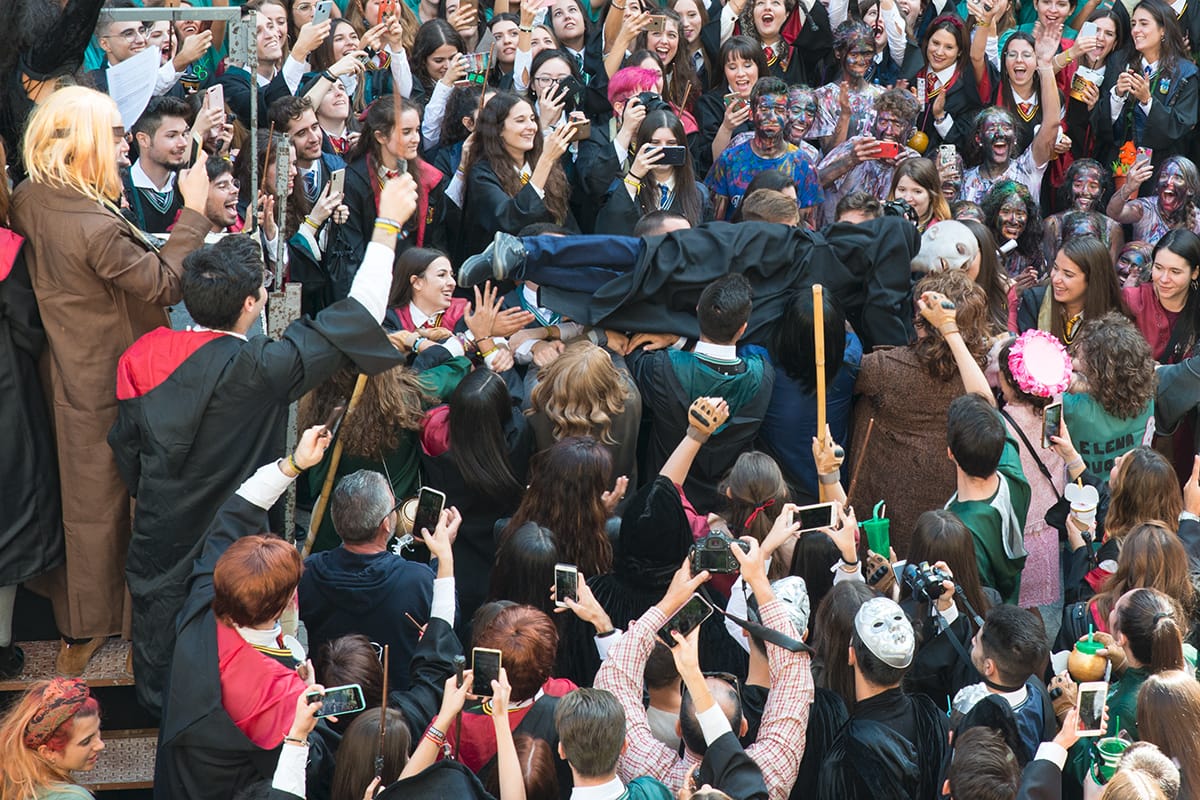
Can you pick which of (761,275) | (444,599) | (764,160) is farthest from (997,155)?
(444,599)

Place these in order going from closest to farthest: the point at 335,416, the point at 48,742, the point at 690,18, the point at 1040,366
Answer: the point at 48,742 < the point at 335,416 < the point at 1040,366 < the point at 690,18

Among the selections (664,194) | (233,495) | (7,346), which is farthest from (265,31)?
(233,495)

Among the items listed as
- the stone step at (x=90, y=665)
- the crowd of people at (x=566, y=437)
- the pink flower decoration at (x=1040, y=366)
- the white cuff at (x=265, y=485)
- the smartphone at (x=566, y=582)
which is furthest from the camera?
the pink flower decoration at (x=1040, y=366)

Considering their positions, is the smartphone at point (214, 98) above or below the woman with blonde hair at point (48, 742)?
above

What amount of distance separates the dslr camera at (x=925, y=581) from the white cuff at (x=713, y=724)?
1.06 metres

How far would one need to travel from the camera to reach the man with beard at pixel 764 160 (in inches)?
291

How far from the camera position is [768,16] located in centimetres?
873

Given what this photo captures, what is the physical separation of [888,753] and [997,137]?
5038 millimetres

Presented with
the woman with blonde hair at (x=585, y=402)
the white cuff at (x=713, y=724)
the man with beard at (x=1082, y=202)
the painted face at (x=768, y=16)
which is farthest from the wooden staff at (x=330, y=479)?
the painted face at (x=768, y=16)

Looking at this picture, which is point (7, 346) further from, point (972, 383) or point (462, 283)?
point (972, 383)

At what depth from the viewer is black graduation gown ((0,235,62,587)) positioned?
467cm

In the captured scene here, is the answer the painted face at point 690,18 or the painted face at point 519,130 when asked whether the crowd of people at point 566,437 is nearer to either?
the painted face at point 519,130

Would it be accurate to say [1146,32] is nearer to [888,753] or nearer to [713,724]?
[888,753]

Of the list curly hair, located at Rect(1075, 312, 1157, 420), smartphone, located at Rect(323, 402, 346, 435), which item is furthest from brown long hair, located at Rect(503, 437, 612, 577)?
Result: curly hair, located at Rect(1075, 312, 1157, 420)
